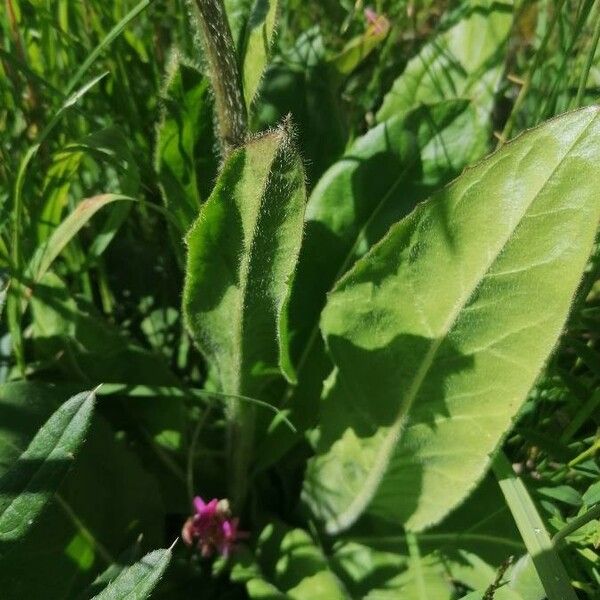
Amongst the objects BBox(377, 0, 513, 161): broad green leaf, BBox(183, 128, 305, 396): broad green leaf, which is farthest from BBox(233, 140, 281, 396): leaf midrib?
BBox(377, 0, 513, 161): broad green leaf

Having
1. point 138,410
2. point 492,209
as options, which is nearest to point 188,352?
point 138,410

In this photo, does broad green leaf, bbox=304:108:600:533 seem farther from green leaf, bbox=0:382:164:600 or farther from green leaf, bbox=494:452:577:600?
green leaf, bbox=0:382:164:600

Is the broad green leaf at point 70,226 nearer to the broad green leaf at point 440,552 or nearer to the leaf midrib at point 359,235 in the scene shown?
the leaf midrib at point 359,235

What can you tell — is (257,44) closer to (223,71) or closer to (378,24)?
(223,71)

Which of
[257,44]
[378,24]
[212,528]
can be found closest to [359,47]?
[378,24]

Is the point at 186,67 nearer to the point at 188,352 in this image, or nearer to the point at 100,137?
the point at 100,137
